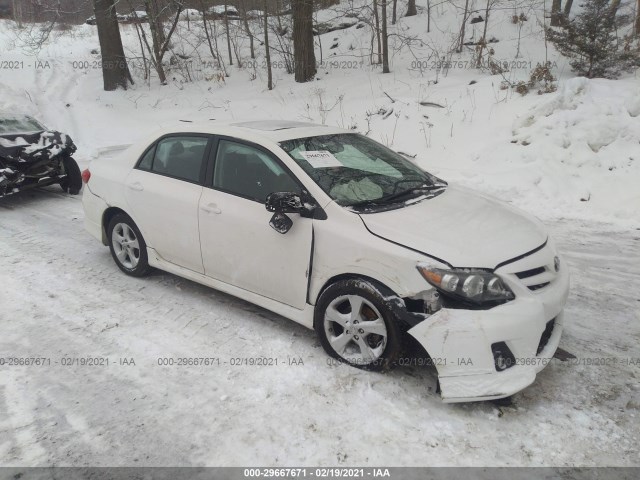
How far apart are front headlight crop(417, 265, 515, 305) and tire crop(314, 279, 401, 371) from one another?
0.33m

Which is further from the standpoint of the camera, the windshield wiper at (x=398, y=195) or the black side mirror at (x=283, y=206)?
the windshield wiper at (x=398, y=195)

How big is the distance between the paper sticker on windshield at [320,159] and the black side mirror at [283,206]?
411 millimetres

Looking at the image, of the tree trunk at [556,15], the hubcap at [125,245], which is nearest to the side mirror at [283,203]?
the hubcap at [125,245]

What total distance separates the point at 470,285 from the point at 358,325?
2.52 ft

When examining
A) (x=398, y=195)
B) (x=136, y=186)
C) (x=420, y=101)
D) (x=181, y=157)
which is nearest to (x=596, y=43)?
(x=420, y=101)

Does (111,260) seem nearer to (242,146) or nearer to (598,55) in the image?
(242,146)

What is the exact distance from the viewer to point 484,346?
2.68 meters

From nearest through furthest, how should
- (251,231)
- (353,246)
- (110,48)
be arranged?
(353,246), (251,231), (110,48)

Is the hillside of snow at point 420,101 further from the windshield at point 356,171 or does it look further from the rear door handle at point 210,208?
the rear door handle at point 210,208

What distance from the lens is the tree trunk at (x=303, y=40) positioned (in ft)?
39.5

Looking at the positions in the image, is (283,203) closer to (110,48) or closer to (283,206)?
(283,206)

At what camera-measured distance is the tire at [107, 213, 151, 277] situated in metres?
4.50

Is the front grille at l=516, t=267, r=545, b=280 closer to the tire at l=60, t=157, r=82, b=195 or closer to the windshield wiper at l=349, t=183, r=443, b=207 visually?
the windshield wiper at l=349, t=183, r=443, b=207

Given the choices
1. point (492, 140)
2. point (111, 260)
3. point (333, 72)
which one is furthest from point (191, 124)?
point (333, 72)
